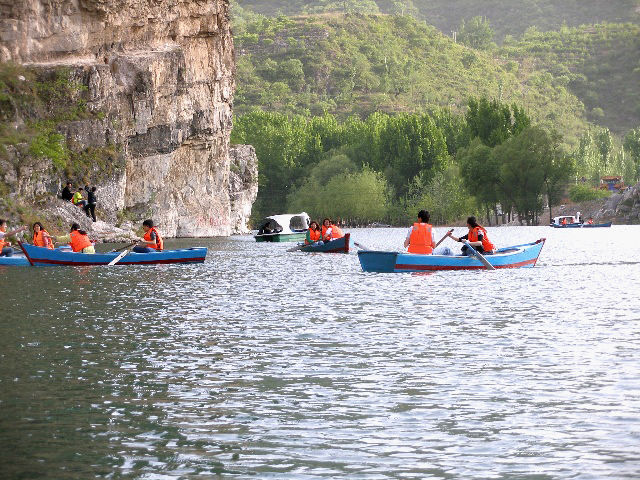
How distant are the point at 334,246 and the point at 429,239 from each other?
1759 cm

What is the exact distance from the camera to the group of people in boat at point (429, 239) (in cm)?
3278

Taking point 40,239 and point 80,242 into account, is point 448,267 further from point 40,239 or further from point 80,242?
point 40,239

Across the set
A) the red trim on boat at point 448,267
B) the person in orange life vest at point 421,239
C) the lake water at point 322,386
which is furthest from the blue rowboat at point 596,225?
the lake water at point 322,386

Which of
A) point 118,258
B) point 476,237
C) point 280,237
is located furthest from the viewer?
point 280,237

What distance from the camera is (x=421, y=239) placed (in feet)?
109

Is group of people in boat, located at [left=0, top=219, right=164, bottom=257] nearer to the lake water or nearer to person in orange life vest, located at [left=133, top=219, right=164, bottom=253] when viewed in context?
person in orange life vest, located at [left=133, top=219, right=164, bottom=253]

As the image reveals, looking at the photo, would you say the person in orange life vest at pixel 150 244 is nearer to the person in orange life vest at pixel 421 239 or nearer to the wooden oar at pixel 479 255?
the person in orange life vest at pixel 421 239

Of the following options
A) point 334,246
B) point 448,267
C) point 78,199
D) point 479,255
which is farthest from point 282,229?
point 479,255

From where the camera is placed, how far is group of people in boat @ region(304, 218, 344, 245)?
51500mm

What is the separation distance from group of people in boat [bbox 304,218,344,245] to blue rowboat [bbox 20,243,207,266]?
12072mm

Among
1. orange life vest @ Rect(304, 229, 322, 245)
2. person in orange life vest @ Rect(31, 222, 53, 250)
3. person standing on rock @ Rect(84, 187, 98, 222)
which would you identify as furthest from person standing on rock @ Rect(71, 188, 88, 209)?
person in orange life vest @ Rect(31, 222, 53, 250)

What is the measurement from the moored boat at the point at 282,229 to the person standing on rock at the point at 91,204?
→ 1755 cm

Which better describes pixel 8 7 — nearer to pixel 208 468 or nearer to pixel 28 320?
pixel 28 320

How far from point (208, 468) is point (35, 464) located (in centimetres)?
150
